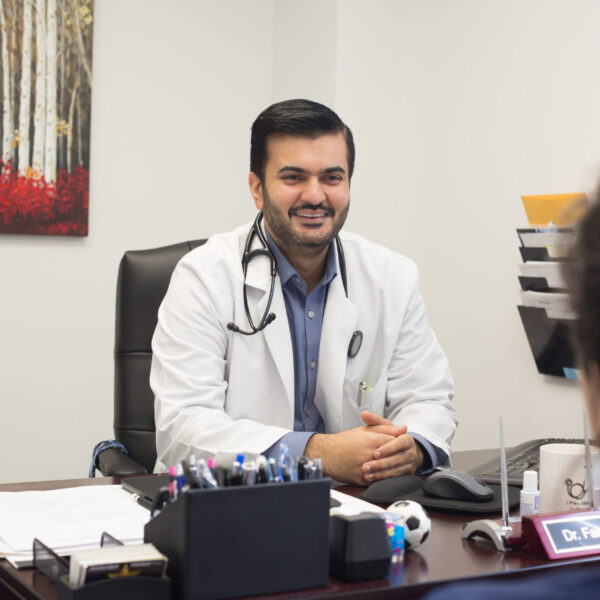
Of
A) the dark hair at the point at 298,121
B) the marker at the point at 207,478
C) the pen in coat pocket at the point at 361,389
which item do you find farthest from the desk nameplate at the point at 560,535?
the dark hair at the point at 298,121

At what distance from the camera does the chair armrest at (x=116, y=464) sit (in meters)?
1.74

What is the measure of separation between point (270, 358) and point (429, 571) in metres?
0.90

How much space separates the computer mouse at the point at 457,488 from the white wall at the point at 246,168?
135cm

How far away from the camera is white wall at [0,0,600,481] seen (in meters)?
2.73

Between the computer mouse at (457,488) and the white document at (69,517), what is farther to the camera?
the computer mouse at (457,488)

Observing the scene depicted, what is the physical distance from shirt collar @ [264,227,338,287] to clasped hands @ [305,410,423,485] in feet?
1.46

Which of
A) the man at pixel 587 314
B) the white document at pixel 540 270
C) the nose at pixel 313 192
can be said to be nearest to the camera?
the man at pixel 587 314

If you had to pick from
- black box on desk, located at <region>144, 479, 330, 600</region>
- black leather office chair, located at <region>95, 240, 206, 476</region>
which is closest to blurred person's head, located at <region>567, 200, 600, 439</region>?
black box on desk, located at <region>144, 479, 330, 600</region>

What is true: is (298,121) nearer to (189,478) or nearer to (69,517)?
(69,517)

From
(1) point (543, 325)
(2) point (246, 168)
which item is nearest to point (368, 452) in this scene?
(1) point (543, 325)

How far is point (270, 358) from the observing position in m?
1.85

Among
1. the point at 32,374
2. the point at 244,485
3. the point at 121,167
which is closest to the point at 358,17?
the point at 121,167

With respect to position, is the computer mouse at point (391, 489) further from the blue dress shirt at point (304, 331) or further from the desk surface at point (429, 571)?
the blue dress shirt at point (304, 331)

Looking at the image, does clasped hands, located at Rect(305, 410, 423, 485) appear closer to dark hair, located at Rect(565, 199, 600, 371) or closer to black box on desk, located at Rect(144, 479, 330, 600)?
black box on desk, located at Rect(144, 479, 330, 600)
